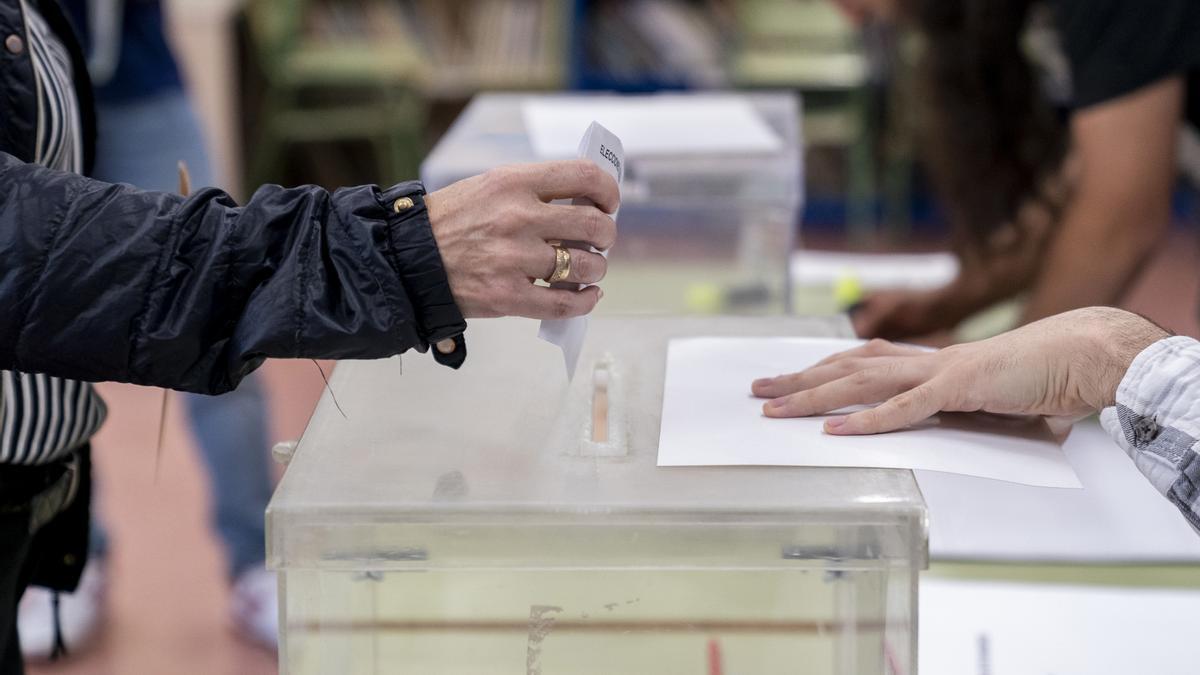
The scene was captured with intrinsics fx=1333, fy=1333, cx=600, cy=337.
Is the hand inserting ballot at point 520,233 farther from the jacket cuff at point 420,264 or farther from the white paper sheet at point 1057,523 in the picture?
the white paper sheet at point 1057,523

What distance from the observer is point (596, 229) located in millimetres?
845

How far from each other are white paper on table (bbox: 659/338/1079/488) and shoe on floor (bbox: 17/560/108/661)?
1.42 m

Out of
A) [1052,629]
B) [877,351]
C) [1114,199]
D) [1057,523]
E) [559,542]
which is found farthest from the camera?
[1114,199]

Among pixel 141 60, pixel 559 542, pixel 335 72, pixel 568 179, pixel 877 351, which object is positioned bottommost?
pixel 559 542

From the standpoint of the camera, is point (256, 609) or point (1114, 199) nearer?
point (1114, 199)

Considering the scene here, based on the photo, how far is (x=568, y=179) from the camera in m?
0.83

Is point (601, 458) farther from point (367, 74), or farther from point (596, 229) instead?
point (367, 74)

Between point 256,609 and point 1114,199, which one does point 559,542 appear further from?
point 256,609

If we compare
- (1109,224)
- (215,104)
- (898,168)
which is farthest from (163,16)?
(898,168)

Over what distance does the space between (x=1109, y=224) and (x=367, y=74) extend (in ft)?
8.88

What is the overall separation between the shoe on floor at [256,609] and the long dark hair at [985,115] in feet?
3.92

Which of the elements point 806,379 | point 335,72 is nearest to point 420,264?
point 806,379

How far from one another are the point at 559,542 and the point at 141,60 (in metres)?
1.50

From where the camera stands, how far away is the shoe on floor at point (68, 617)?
2.04 m
